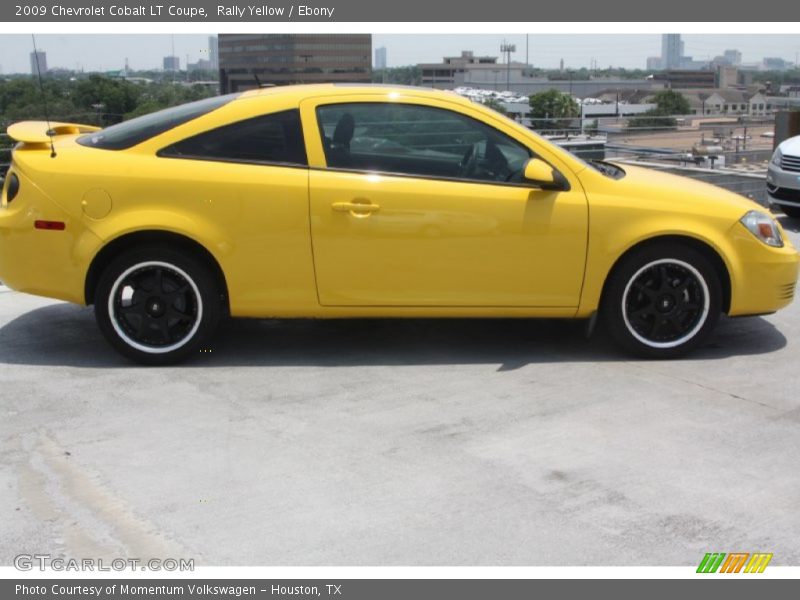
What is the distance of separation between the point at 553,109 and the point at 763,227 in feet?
36.1

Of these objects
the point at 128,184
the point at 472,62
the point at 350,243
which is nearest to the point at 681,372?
the point at 350,243

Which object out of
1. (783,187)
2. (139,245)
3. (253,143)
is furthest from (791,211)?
(139,245)

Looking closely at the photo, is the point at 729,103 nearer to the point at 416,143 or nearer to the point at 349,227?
the point at 416,143

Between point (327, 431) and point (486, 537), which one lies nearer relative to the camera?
point (486, 537)

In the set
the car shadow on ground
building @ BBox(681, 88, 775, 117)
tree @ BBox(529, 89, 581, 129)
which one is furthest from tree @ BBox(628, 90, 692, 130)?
the car shadow on ground

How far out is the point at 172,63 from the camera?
756cm

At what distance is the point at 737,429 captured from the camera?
463 cm

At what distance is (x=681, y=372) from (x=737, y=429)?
0.87 m

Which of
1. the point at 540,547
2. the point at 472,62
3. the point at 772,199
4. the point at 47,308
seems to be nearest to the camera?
the point at 540,547

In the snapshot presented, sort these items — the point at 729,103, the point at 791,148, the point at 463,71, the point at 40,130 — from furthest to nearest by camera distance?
the point at 729,103 → the point at 463,71 → the point at 791,148 → the point at 40,130

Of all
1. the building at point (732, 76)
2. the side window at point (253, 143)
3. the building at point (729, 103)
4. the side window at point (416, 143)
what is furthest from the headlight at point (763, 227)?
the building at point (732, 76)

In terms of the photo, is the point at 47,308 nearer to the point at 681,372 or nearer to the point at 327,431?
the point at 327,431

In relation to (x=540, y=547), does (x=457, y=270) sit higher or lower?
higher

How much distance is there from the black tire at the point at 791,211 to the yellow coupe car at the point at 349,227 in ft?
14.9
